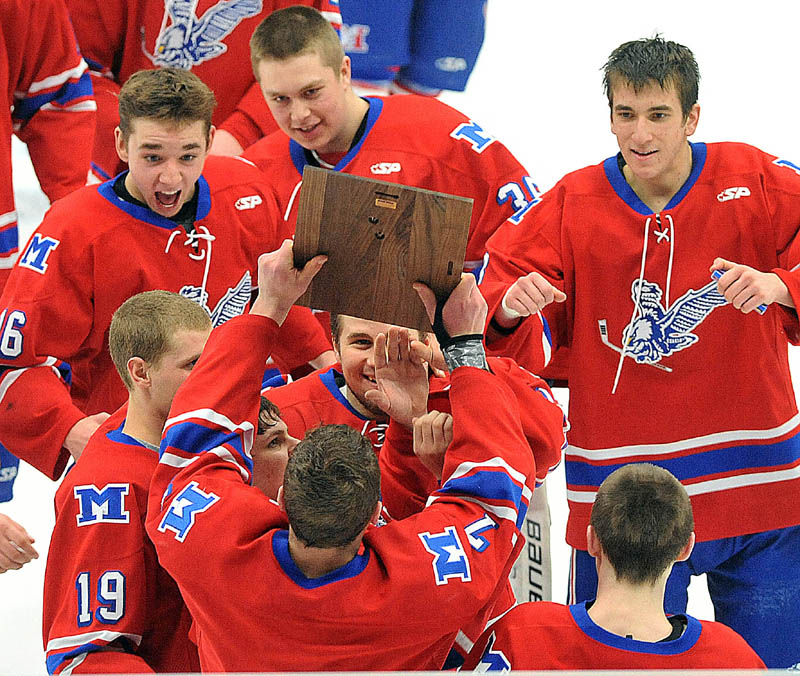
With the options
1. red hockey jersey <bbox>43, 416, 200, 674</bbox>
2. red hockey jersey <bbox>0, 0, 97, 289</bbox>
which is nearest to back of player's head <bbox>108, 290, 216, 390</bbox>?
red hockey jersey <bbox>43, 416, 200, 674</bbox>

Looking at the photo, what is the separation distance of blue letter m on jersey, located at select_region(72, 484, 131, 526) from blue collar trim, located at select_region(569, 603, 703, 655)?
693 mm

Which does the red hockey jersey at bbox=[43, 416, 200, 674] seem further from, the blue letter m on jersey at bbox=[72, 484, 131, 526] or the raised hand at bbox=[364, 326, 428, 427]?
the raised hand at bbox=[364, 326, 428, 427]

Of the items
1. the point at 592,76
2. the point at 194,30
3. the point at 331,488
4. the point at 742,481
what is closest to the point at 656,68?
the point at 742,481

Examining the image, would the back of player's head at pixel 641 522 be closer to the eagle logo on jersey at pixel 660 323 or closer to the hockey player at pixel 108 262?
the eagle logo on jersey at pixel 660 323

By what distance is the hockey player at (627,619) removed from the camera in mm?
1797

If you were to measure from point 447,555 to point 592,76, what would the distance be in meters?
5.40

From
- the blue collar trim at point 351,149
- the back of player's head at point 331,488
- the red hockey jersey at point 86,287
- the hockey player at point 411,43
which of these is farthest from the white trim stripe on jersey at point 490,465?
the hockey player at point 411,43

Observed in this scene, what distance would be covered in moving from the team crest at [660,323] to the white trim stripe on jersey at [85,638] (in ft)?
3.76

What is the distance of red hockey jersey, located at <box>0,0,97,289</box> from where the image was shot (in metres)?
3.27

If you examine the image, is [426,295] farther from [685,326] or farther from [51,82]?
[51,82]

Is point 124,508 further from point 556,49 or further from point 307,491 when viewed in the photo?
point 556,49

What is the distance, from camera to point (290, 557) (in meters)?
1.75

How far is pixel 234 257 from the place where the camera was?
280cm

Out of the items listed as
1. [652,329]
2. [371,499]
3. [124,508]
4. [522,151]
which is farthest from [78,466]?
[522,151]
